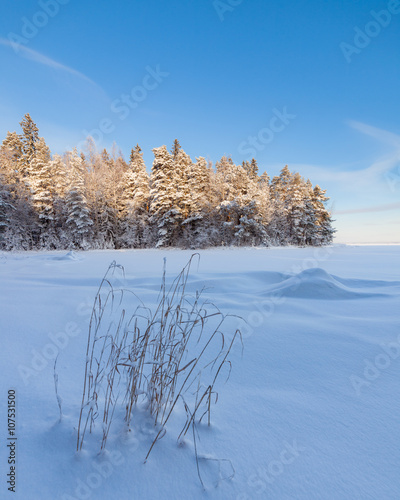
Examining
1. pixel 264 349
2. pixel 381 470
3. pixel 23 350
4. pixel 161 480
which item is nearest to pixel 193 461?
pixel 161 480

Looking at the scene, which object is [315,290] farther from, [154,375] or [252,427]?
[154,375]

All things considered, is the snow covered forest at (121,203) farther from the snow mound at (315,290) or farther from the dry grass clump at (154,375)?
the dry grass clump at (154,375)

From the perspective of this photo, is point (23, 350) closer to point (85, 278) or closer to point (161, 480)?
point (161, 480)

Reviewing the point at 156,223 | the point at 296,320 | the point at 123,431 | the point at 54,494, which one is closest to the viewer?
the point at 54,494

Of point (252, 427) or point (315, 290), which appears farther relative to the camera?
point (315, 290)

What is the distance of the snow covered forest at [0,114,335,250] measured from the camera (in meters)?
19.9

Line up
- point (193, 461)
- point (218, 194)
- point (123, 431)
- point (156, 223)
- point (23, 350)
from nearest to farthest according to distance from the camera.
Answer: point (193, 461) → point (123, 431) → point (23, 350) → point (156, 223) → point (218, 194)

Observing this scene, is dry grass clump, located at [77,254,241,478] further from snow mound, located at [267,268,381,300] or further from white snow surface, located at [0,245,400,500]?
snow mound, located at [267,268,381,300]

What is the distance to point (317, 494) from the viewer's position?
899 mm

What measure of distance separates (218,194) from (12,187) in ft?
56.0

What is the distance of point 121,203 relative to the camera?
23250 millimetres

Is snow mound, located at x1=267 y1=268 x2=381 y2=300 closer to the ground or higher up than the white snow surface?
higher up

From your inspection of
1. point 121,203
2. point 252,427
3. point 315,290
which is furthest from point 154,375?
point 121,203

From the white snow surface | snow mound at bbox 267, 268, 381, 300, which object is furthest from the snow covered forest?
the white snow surface
